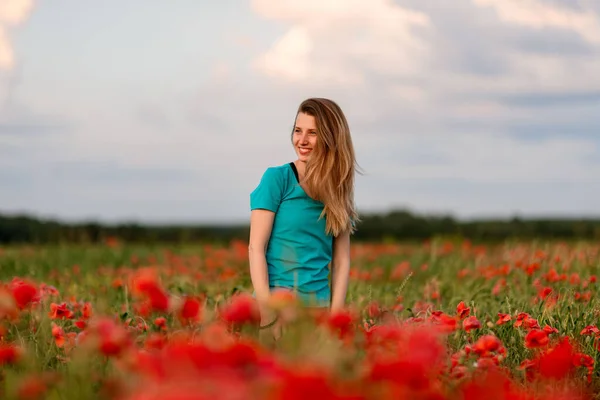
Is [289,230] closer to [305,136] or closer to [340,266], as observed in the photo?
[340,266]

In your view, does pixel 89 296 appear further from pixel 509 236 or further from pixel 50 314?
pixel 509 236

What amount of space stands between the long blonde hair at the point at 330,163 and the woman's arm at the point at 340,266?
11 cm

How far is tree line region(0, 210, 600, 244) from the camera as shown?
1543cm

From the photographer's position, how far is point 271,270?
13.8ft

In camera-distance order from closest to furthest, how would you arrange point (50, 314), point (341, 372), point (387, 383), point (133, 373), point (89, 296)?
point (387, 383) → point (341, 372) → point (133, 373) → point (50, 314) → point (89, 296)

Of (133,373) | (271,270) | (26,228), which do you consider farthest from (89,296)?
(26,228)

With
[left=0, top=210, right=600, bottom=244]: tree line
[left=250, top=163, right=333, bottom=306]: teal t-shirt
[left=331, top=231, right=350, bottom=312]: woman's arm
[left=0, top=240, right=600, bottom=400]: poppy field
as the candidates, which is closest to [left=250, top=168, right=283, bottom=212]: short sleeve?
[left=250, top=163, right=333, bottom=306]: teal t-shirt

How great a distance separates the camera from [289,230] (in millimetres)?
4211

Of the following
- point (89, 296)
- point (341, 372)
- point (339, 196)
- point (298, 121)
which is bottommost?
point (89, 296)

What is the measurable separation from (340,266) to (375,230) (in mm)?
13153

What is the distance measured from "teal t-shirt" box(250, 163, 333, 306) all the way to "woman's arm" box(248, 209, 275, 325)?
6 cm

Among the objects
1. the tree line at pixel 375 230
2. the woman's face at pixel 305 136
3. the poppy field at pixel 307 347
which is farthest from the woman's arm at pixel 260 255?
the tree line at pixel 375 230

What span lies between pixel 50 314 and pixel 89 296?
2226 millimetres

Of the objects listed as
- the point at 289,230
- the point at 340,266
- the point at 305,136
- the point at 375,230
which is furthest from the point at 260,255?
the point at 375,230
